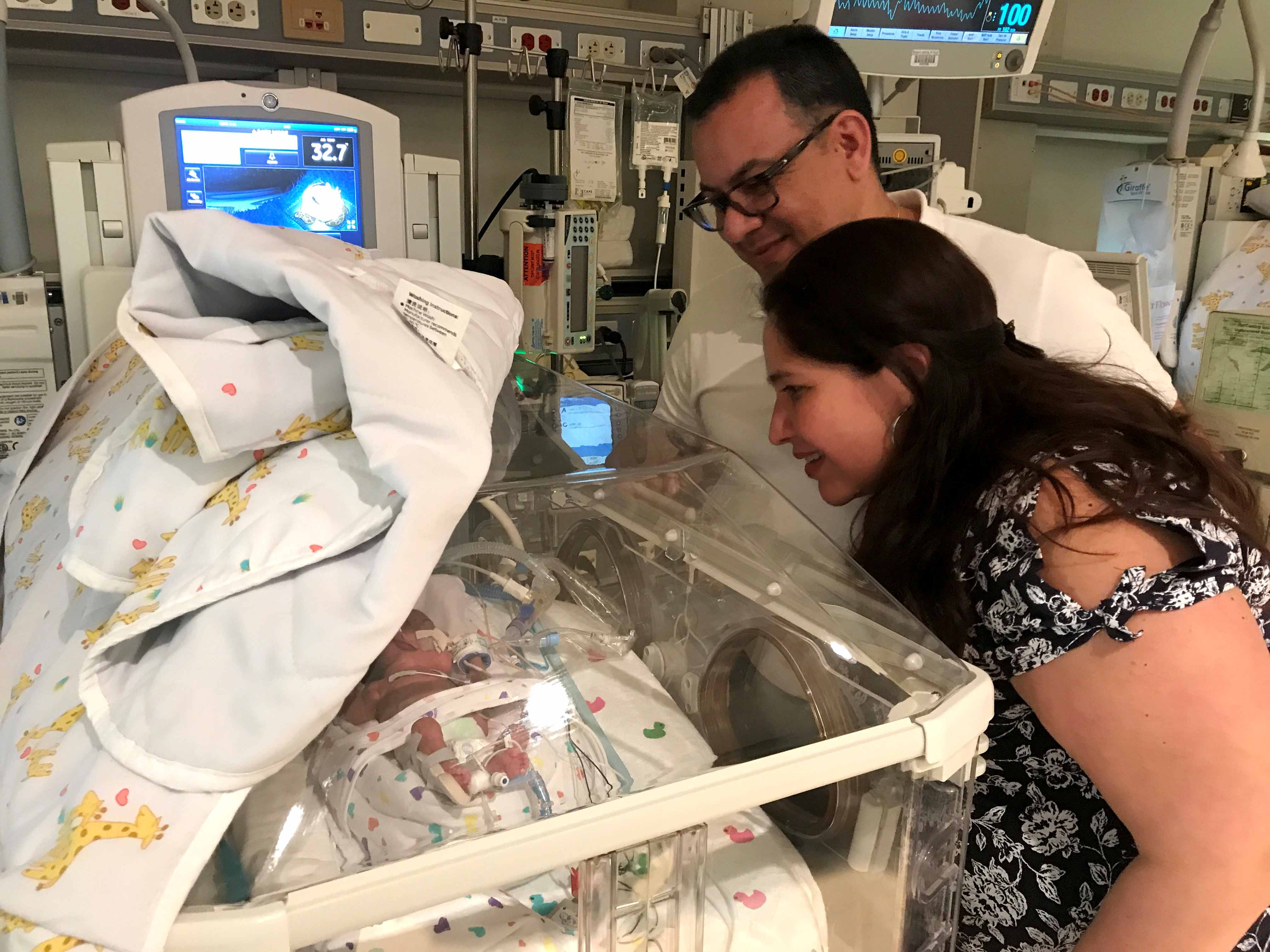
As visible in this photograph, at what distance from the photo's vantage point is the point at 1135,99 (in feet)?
11.2

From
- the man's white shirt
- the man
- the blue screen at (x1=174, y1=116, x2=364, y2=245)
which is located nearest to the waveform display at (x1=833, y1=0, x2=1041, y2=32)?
the man

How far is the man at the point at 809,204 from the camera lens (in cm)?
144

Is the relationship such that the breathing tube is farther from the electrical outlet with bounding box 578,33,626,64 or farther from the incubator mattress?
the electrical outlet with bounding box 578,33,626,64

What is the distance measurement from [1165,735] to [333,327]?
0.80 m

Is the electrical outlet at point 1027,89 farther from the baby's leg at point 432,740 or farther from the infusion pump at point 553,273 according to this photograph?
the baby's leg at point 432,740

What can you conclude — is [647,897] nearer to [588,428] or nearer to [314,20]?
[588,428]

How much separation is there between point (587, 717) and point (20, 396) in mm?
1199

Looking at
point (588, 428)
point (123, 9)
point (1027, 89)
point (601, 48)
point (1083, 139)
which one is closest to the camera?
point (588, 428)

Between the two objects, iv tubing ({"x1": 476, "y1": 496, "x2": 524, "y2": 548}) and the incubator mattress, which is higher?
iv tubing ({"x1": 476, "y1": 496, "x2": 524, "y2": 548})

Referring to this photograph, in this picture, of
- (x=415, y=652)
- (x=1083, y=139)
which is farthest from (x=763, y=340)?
(x=1083, y=139)

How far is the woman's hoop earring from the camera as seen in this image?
41.4 inches

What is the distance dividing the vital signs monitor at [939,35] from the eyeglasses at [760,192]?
0.44 m

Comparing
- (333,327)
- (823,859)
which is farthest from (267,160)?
(823,859)

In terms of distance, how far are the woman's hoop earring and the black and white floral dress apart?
155 mm
